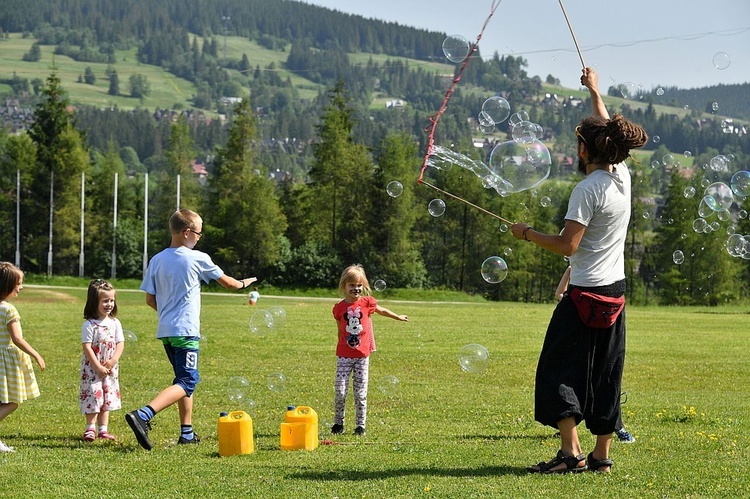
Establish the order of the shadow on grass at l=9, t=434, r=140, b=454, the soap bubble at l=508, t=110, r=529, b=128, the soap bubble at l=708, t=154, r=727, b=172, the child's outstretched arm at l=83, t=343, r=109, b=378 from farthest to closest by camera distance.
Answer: the soap bubble at l=708, t=154, r=727, b=172 < the soap bubble at l=508, t=110, r=529, b=128 < the child's outstretched arm at l=83, t=343, r=109, b=378 < the shadow on grass at l=9, t=434, r=140, b=454

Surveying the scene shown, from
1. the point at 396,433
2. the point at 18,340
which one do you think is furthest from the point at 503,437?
the point at 18,340

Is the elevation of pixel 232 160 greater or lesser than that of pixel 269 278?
greater

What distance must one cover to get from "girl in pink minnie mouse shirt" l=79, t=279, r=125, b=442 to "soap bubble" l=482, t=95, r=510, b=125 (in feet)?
16.9

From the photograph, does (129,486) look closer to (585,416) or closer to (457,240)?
(585,416)

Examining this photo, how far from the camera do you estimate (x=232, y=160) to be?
71.4 m

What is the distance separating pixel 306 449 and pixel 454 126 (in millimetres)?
166358

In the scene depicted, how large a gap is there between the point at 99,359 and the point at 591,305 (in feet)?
14.7

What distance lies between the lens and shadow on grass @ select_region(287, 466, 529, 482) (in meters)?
6.75

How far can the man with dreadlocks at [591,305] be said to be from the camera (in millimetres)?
6570

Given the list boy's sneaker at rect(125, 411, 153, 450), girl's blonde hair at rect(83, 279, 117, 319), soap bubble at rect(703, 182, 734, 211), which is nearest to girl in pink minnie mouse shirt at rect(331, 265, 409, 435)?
boy's sneaker at rect(125, 411, 153, 450)

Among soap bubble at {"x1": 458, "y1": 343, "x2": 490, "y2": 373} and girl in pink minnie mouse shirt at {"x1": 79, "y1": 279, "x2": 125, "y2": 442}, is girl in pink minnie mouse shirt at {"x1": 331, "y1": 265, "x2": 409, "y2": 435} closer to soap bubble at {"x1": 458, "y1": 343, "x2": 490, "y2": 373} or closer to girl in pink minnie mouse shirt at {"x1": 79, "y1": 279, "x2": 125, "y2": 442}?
soap bubble at {"x1": 458, "y1": 343, "x2": 490, "y2": 373}

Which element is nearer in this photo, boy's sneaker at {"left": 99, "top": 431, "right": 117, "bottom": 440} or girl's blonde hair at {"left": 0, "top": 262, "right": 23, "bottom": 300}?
girl's blonde hair at {"left": 0, "top": 262, "right": 23, "bottom": 300}

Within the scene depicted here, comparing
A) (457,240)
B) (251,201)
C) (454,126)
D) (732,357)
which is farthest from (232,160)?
(454,126)

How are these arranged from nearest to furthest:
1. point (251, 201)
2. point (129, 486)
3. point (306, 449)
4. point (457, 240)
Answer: point (129, 486)
point (306, 449)
point (251, 201)
point (457, 240)
